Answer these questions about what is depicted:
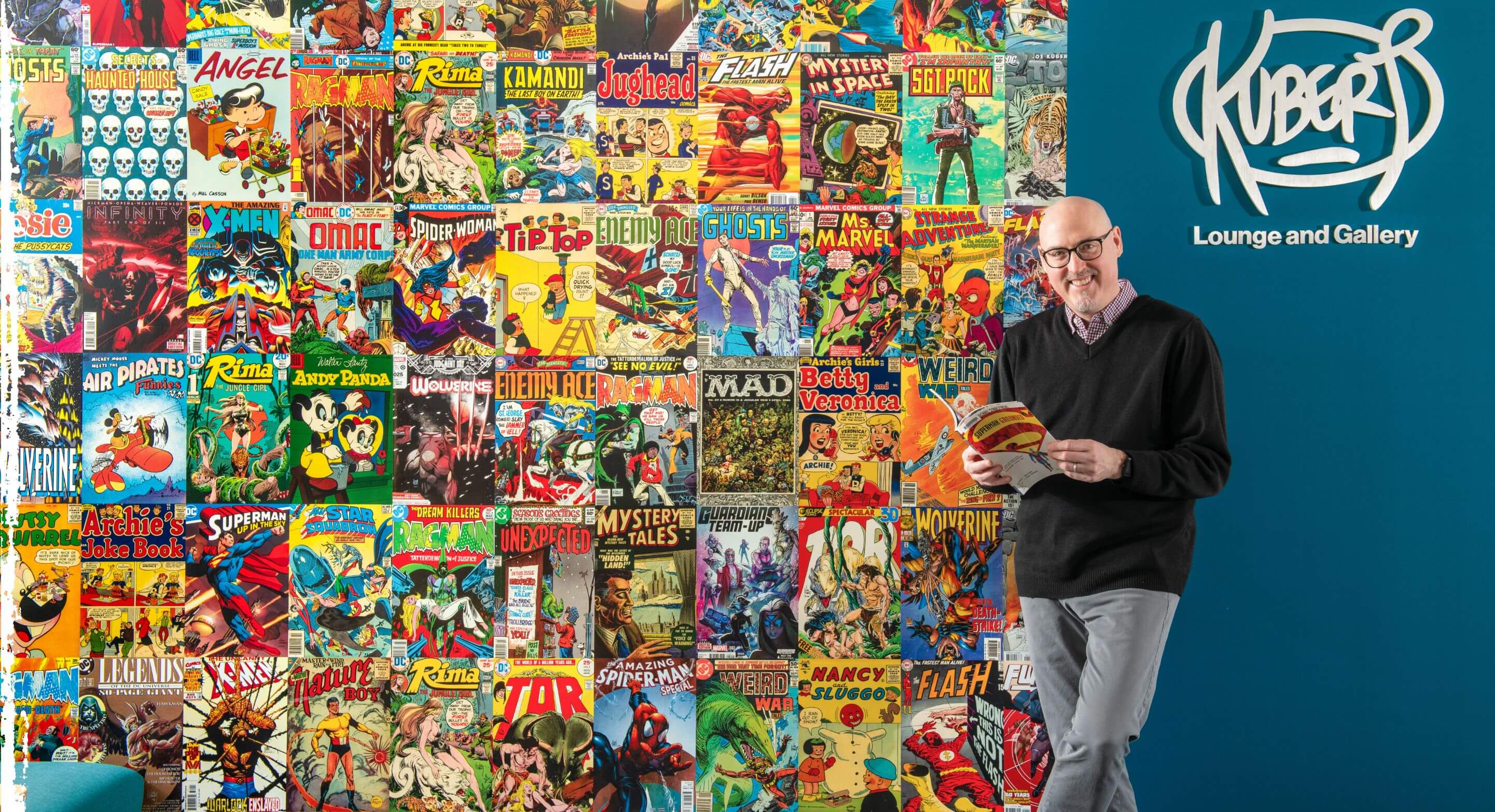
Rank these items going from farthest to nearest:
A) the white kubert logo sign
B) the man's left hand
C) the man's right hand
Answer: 1. the white kubert logo sign
2. the man's right hand
3. the man's left hand

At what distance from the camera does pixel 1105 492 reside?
2.43 meters

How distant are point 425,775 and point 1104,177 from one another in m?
2.88

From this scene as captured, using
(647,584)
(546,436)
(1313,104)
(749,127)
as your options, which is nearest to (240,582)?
(546,436)

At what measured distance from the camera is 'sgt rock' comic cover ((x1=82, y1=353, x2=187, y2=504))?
117 inches

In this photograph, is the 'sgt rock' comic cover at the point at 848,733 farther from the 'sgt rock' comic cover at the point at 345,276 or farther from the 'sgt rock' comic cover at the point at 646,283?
the 'sgt rock' comic cover at the point at 345,276

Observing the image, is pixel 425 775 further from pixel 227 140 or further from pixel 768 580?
pixel 227 140

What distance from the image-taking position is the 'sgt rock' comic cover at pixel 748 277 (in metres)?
2.97

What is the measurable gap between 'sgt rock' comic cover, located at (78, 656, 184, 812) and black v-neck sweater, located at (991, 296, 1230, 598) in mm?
2682

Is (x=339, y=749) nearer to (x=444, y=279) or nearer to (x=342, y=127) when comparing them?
(x=444, y=279)

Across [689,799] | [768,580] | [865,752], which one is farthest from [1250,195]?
[689,799]

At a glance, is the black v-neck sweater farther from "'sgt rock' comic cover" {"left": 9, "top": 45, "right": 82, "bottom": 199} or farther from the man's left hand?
"'sgt rock' comic cover" {"left": 9, "top": 45, "right": 82, "bottom": 199}

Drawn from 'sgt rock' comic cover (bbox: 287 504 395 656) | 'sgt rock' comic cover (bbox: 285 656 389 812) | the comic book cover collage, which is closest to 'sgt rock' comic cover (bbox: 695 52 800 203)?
the comic book cover collage

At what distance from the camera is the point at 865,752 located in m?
2.95

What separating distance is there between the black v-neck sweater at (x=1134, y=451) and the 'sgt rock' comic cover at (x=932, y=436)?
1.41 feet
